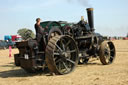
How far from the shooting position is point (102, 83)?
16.6 ft

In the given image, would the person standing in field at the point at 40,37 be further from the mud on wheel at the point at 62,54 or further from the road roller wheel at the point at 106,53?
the road roller wheel at the point at 106,53

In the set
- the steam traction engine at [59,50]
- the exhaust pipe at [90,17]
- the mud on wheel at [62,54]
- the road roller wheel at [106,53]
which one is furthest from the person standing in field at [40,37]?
the exhaust pipe at [90,17]

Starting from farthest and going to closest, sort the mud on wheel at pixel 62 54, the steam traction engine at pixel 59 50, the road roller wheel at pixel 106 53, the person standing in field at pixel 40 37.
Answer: the road roller wheel at pixel 106 53 < the person standing in field at pixel 40 37 < the steam traction engine at pixel 59 50 < the mud on wheel at pixel 62 54

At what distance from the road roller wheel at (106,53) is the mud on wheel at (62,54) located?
2.00 metres

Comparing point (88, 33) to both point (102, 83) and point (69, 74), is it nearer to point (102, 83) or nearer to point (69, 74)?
point (69, 74)

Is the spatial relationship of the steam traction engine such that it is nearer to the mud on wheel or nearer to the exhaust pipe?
the mud on wheel

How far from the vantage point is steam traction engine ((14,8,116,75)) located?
6.34 meters

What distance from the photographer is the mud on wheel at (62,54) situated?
621 centimetres

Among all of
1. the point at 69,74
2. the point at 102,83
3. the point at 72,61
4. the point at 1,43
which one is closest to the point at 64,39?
the point at 72,61

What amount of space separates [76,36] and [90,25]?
4.09 ft

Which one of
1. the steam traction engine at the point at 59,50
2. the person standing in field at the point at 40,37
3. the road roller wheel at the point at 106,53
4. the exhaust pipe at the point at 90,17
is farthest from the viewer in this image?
the exhaust pipe at the point at 90,17

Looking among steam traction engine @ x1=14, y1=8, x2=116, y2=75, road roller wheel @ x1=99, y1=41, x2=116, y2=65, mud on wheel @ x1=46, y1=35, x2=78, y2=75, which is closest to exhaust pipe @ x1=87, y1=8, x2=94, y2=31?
steam traction engine @ x1=14, y1=8, x2=116, y2=75

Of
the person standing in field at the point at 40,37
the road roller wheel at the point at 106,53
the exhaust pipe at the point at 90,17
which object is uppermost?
the exhaust pipe at the point at 90,17

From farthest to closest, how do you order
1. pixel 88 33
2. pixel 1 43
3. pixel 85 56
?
1. pixel 1 43
2. pixel 88 33
3. pixel 85 56
